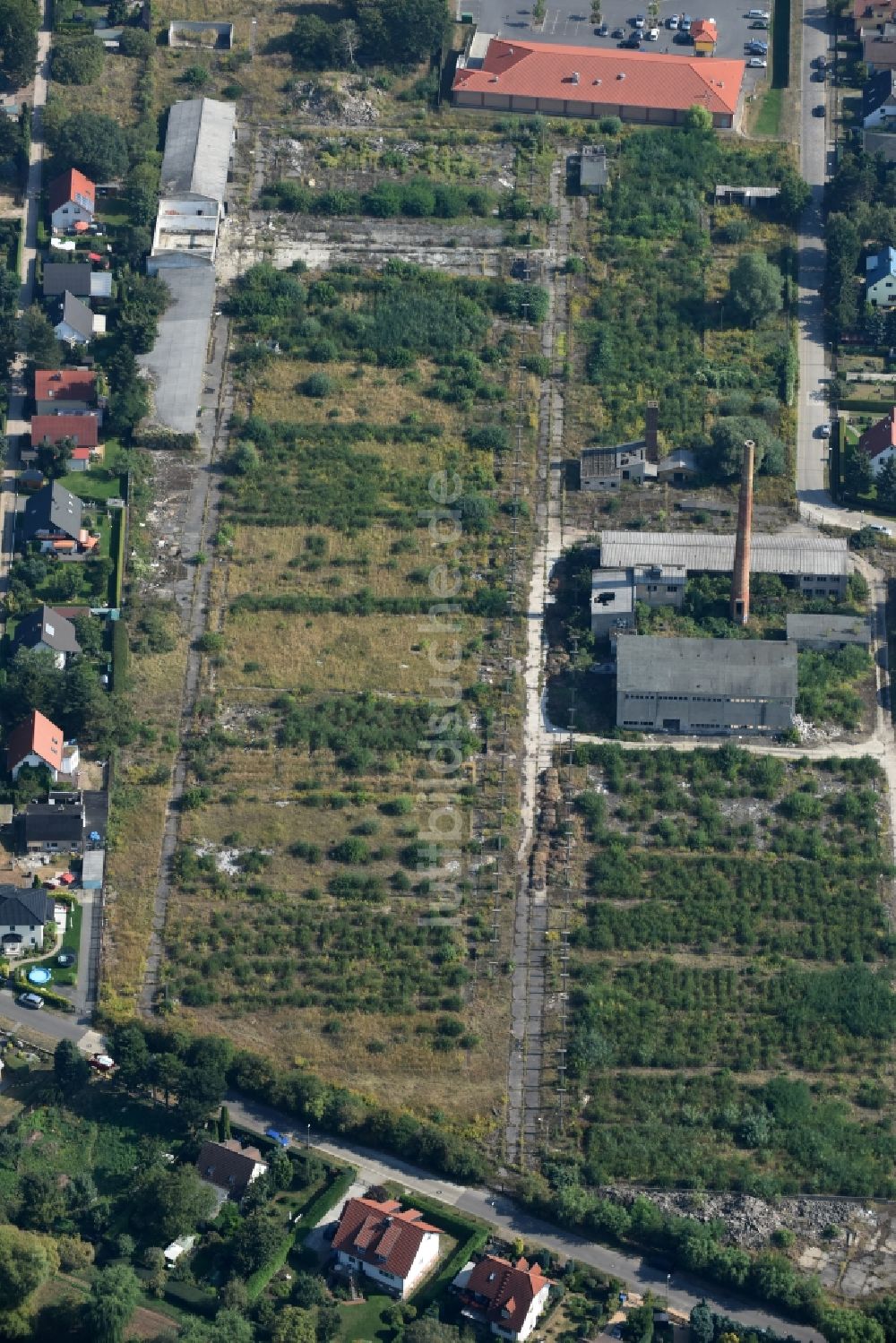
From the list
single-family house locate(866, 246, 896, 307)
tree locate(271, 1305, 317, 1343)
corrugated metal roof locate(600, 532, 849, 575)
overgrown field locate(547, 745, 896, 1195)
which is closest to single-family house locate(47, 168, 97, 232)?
corrugated metal roof locate(600, 532, 849, 575)

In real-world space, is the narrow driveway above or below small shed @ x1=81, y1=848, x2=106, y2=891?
below

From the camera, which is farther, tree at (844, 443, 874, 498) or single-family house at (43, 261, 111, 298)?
single-family house at (43, 261, 111, 298)

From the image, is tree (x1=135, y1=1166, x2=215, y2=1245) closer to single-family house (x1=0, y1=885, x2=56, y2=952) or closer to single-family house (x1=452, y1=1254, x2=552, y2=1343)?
single-family house (x1=452, y1=1254, x2=552, y2=1343)

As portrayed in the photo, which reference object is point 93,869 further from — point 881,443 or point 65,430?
point 881,443

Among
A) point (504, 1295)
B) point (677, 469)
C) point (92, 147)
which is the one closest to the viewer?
point (504, 1295)

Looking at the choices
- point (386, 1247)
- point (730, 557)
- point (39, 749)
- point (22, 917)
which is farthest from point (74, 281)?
point (386, 1247)

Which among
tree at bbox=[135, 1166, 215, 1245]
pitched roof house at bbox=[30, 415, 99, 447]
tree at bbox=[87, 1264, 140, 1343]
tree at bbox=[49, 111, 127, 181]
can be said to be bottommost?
tree at bbox=[87, 1264, 140, 1343]

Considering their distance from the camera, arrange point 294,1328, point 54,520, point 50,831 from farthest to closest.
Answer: point 54,520 < point 50,831 < point 294,1328
